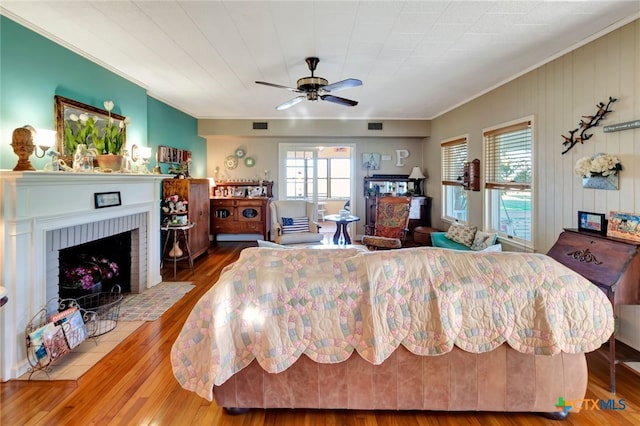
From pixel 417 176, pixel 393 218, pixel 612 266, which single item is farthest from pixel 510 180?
pixel 417 176

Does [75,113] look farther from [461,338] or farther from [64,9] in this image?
[461,338]

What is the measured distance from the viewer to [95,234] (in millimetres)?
3248

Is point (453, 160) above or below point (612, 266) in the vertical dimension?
above

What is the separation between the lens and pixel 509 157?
4.25 metres

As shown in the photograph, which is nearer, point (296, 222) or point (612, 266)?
point (612, 266)

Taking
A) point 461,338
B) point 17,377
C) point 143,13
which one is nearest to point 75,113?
point 143,13

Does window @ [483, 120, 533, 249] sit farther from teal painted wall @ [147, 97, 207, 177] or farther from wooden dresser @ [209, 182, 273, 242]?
teal painted wall @ [147, 97, 207, 177]

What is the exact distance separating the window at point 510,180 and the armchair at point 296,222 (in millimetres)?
2652

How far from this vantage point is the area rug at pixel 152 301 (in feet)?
11.0

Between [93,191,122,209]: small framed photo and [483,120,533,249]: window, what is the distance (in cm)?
464

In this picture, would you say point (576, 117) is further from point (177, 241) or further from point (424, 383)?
point (177, 241)

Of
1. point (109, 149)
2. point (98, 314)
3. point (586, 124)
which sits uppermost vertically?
point (586, 124)

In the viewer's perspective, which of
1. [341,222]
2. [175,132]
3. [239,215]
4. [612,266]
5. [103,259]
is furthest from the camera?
[239,215]

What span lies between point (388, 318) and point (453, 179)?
4874 mm
